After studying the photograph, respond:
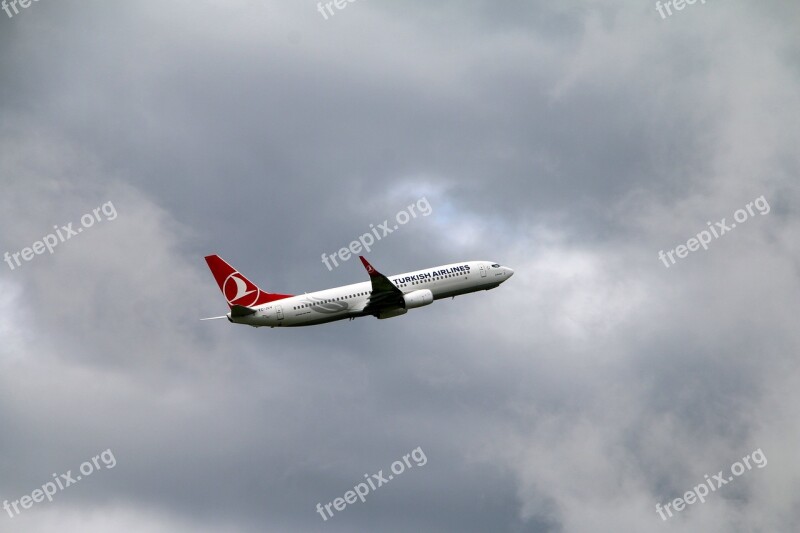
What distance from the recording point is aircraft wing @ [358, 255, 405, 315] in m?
114

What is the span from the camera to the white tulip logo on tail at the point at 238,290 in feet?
396

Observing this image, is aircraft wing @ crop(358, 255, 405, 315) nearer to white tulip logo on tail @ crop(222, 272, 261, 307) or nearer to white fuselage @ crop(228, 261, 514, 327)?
white fuselage @ crop(228, 261, 514, 327)

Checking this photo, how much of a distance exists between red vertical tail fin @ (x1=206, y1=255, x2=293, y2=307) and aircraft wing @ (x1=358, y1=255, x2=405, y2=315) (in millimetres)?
10708

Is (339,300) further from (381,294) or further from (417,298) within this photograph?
(417,298)

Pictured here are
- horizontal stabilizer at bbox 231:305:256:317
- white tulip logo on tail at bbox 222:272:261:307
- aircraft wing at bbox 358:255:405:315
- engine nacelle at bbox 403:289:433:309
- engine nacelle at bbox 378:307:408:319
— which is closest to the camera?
aircraft wing at bbox 358:255:405:315

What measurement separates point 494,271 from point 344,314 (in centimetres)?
2312

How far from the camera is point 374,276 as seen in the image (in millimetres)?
113938

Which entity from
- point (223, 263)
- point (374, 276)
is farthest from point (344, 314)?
point (223, 263)

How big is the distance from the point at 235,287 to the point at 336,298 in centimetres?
1376

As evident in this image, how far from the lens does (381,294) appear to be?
117125 millimetres

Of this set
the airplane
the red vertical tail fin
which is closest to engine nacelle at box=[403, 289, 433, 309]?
the airplane

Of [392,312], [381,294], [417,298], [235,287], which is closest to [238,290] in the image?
[235,287]

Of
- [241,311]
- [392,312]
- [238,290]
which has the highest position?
[238,290]

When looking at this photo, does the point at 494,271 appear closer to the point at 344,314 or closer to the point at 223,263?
the point at 344,314
